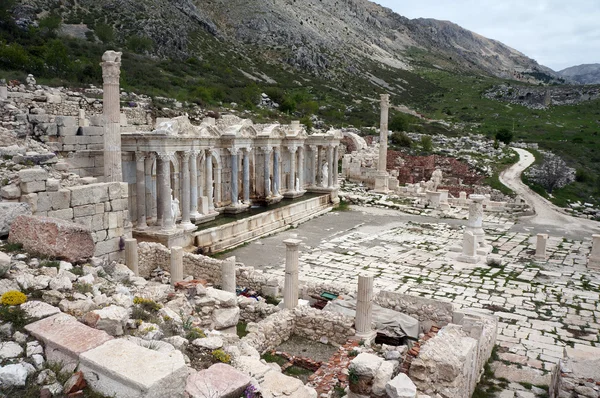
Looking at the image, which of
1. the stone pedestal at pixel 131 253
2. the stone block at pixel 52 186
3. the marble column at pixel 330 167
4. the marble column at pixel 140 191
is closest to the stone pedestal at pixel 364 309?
the stone pedestal at pixel 131 253

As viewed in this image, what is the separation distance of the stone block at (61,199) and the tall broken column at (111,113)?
4876 millimetres

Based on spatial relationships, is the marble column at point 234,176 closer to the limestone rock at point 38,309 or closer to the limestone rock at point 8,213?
the limestone rock at point 8,213

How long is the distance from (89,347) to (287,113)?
43.7 meters

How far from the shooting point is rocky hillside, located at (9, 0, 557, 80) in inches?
2095

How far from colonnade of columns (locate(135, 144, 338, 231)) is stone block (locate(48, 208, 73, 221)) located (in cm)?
666

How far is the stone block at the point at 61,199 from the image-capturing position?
31.8ft

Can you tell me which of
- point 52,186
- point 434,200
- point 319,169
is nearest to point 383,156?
point 319,169

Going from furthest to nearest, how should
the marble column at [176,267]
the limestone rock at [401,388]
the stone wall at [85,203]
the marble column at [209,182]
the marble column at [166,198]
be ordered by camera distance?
the marble column at [209,182]
the marble column at [166,198]
the marble column at [176,267]
the stone wall at [85,203]
the limestone rock at [401,388]

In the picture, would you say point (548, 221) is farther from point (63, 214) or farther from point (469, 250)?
point (63, 214)

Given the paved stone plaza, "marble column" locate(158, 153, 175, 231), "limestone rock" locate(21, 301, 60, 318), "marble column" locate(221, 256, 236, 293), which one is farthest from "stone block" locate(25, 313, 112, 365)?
"marble column" locate(158, 153, 175, 231)

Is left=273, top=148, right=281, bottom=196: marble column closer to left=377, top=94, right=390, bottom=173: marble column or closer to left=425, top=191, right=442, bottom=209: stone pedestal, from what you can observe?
left=425, top=191, right=442, bottom=209: stone pedestal

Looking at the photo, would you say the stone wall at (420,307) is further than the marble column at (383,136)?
No

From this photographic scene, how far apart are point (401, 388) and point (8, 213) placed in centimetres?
732

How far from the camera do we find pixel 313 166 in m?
28.4
